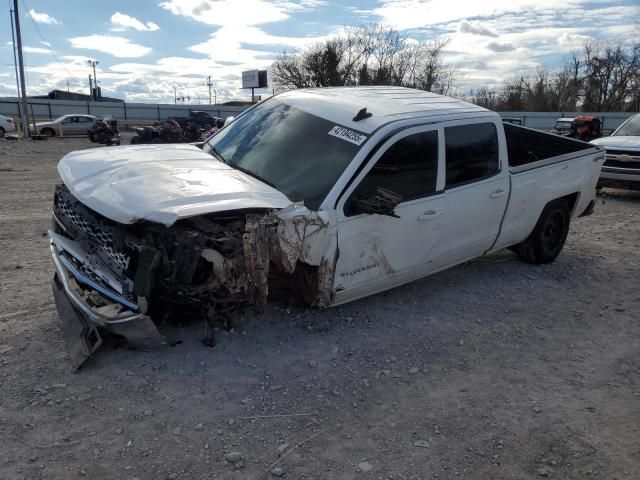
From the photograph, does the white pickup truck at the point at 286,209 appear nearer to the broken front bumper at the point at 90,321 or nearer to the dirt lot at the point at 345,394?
the broken front bumper at the point at 90,321

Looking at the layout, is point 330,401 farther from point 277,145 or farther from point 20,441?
point 277,145

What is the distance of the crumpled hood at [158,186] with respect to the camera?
3.31 metres

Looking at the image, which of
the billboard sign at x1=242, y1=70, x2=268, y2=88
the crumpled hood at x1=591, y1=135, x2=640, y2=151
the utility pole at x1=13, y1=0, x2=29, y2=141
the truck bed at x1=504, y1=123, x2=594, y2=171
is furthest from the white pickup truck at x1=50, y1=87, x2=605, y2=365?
the billboard sign at x1=242, y1=70, x2=268, y2=88

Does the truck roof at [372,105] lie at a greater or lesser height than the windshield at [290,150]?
greater

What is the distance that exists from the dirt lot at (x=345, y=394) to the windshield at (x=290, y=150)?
3.74 feet

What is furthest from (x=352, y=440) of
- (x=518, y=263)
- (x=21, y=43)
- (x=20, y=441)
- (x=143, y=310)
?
(x=21, y=43)

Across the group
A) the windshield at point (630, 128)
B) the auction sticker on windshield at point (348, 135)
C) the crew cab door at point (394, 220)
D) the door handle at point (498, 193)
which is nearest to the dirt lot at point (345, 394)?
the crew cab door at point (394, 220)

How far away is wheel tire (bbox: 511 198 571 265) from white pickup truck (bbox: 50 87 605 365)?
0.27 meters

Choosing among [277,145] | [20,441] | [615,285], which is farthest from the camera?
[615,285]

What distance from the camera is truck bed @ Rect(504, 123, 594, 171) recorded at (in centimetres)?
674

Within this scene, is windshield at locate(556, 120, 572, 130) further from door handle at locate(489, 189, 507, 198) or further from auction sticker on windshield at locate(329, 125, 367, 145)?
auction sticker on windshield at locate(329, 125, 367, 145)

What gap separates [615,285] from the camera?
568 cm

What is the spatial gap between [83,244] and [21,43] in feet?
95.9

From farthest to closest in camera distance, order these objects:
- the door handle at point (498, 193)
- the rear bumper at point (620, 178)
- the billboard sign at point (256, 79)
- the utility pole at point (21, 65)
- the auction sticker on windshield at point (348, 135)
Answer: the billboard sign at point (256, 79) → the utility pole at point (21, 65) → the rear bumper at point (620, 178) → the door handle at point (498, 193) → the auction sticker on windshield at point (348, 135)
